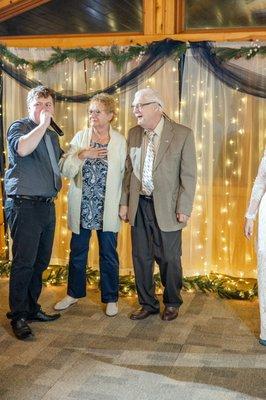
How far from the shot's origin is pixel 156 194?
3289 mm

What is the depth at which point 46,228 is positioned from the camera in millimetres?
3182

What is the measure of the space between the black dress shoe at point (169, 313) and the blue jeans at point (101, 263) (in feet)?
1.19

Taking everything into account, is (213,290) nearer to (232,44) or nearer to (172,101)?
(172,101)

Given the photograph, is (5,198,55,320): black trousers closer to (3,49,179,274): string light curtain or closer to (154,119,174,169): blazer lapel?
(154,119,174,169): blazer lapel

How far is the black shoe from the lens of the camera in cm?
306

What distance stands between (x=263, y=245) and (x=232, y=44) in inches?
65.1

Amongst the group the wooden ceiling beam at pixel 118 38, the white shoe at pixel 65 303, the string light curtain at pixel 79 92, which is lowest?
the white shoe at pixel 65 303

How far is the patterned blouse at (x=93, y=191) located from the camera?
3379 mm

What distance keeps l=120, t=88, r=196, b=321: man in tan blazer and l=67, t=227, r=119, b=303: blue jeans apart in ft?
0.51

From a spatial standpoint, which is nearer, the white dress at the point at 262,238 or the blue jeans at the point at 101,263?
the white dress at the point at 262,238

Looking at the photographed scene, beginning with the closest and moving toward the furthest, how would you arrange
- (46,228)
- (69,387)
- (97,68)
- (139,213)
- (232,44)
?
(69,387) → (46,228) → (139,213) → (232,44) → (97,68)

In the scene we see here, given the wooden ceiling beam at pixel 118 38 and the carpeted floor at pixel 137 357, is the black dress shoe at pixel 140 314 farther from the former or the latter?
the wooden ceiling beam at pixel 118 38

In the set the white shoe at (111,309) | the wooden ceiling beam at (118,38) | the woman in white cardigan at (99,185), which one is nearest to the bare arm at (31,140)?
the woman in white cardigan at (99,185)

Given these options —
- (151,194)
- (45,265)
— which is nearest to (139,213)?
(151,194)
